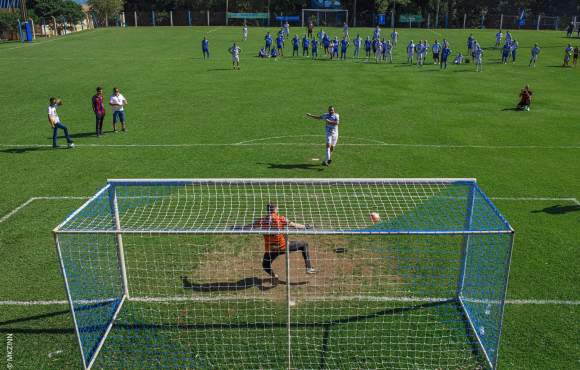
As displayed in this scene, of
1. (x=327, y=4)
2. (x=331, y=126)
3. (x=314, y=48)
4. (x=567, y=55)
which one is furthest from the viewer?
(x=327, y=4)

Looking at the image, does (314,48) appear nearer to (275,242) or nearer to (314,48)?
(314,48)

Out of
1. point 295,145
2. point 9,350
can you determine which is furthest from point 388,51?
point 9,350

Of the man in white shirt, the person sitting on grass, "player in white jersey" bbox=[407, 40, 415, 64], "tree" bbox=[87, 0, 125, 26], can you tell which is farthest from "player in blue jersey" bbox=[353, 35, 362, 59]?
"tree" bbox=[87, 0, 125, 26]

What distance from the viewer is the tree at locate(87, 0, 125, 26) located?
73.4 meters

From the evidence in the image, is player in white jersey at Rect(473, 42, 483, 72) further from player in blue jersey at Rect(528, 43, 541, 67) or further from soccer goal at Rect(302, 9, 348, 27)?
soccer goal at Rect(302, 9, 348, 27)

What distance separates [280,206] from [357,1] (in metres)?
71.9

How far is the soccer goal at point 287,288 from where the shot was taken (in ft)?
28.1

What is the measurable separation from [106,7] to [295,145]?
6459 cm

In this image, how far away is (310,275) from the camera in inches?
423

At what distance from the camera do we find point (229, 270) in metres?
11.0

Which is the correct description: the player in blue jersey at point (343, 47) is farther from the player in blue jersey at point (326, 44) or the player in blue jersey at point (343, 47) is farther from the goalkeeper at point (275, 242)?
the goalkeeper at point (275, 242)

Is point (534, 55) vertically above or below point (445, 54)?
below

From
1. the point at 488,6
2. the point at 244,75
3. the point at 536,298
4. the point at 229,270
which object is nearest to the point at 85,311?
the point at 229,270

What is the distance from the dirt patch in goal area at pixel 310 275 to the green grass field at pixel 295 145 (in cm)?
189
